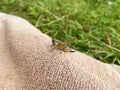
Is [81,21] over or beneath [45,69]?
beneath

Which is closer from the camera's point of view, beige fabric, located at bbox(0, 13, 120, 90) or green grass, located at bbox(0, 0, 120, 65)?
beige fabric, located at bbox(0, 13, 120, 90)

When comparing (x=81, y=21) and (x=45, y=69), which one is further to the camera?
(x=81, y=21)

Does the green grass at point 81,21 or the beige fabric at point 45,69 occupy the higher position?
the beige fabric at point 45,69

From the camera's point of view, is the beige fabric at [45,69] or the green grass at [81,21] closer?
the beige fabric at [45,69]

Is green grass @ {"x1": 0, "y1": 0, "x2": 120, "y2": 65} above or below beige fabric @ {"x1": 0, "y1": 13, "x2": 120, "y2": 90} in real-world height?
below
